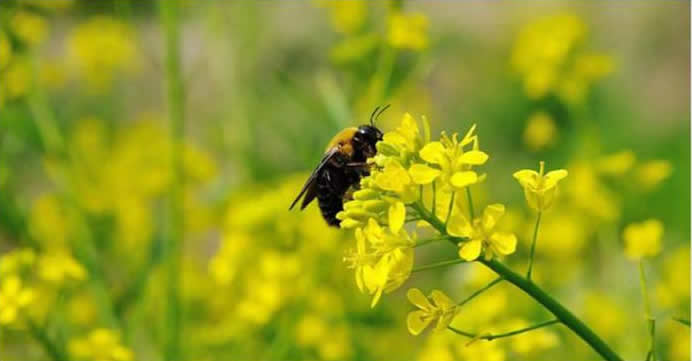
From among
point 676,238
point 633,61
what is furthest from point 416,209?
point 633,61

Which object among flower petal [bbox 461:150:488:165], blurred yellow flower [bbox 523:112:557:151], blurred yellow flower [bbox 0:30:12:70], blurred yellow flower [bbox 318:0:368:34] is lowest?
blurred yellow flower [bbox 523:112:557:151]

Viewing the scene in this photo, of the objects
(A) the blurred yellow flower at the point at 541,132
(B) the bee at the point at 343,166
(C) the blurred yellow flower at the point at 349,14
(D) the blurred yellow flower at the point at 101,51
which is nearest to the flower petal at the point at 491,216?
(B) the bee at the point at 343,166

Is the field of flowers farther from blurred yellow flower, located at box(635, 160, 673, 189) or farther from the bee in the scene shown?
the bee

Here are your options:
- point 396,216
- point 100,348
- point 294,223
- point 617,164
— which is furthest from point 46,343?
point 617,164

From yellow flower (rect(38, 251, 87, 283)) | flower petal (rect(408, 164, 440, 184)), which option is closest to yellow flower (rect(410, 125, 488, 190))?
flower petal (rect(408, 164, 440, 184))

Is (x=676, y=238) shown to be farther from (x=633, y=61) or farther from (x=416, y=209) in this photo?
(x=416, y=209)

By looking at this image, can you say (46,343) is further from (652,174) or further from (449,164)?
(652,174)
